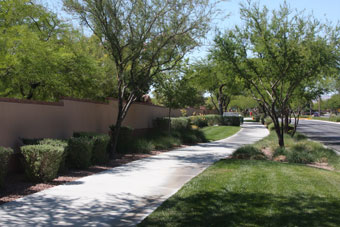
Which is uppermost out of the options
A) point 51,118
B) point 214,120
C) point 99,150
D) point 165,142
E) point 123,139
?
point 51,118

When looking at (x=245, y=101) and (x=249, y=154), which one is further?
(x=245, y=101)

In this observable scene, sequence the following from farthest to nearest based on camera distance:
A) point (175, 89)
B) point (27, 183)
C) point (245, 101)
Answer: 1. point (245, 101)
2. point (175, 89)
3. point (27, 183)

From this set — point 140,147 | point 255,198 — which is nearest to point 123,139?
point 140,147

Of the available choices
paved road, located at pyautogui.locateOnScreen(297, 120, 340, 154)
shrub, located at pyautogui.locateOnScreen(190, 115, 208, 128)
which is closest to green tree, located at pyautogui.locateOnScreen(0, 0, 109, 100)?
paved road, located at pyautogui.locateOnScreen(297, 120, 340, 154)

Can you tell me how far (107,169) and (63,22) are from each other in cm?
721

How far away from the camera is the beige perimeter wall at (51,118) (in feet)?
32.3

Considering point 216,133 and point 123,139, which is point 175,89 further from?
point 216,133

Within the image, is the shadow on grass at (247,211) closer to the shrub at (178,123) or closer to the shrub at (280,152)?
the shrub at (280,152)

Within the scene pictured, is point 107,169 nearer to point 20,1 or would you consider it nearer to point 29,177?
point 29,177

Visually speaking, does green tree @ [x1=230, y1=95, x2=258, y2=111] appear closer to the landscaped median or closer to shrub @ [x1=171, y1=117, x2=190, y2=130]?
shrub @ [x1=171, y1=117, x2=190, y2=130]

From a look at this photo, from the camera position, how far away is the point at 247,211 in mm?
6324

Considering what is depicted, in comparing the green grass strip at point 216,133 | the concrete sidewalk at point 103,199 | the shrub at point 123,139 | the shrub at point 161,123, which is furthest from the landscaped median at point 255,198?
the green grass strip at point 216,133

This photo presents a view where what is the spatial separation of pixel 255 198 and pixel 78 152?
5495 mm

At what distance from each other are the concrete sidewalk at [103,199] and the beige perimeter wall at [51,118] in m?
2.38
